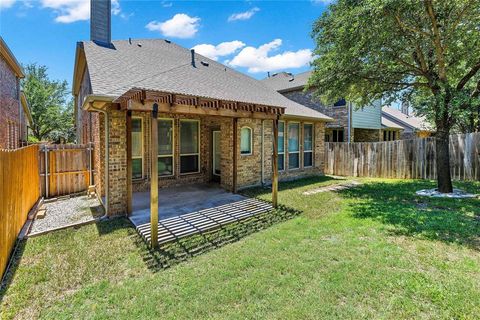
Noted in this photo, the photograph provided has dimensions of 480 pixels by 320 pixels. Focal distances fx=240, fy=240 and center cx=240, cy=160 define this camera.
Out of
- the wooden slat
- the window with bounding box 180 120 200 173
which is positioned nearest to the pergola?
the wooden slat

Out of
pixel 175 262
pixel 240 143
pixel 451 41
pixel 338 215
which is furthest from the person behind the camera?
pixel 240 143

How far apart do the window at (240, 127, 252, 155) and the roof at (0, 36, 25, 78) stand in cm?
937

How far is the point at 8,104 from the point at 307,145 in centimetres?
1409

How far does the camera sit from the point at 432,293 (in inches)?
116

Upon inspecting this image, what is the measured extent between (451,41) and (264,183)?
7478mm

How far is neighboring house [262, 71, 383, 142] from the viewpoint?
16438 mm

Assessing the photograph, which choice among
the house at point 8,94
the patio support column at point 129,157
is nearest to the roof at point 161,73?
the patio support column at point 129,157

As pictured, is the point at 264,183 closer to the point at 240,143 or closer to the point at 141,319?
the point at 240,143

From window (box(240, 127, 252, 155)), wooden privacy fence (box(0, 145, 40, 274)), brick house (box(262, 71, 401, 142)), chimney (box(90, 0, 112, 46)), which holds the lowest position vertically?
wooden privacy fence (box(0, 145, 40, 274))

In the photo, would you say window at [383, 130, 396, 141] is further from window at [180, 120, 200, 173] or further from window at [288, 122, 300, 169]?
window at [180, 120, 200, 173]

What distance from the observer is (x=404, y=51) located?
7.96 metres

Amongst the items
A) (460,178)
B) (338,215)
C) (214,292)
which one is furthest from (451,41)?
(214,292)

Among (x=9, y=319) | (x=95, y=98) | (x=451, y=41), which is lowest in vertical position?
(x=9, y=319)

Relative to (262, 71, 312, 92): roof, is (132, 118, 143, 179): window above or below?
below
